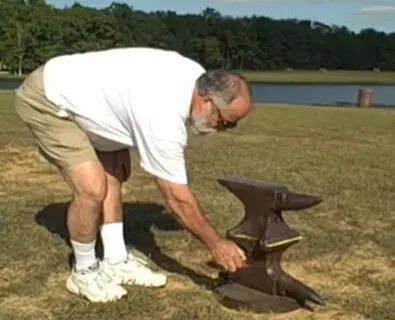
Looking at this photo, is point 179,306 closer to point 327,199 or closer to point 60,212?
point 60,212

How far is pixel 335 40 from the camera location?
349 ft

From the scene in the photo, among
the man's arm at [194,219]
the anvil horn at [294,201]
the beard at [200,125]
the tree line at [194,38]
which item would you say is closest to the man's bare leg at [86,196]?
the man's arm at [194,219]

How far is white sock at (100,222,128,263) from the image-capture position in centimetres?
571

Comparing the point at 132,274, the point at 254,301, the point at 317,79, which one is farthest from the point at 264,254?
the point at 317,79

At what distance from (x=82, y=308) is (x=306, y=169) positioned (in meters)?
5.98

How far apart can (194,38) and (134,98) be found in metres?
79.3

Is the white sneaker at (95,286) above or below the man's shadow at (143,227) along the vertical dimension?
above

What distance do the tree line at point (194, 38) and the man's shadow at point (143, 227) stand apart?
54.1 m

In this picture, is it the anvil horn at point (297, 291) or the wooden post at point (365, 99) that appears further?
the wooden post at point (365, 99)

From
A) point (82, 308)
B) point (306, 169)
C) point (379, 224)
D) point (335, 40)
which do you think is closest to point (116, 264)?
point (82, 308)

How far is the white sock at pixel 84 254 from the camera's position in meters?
5.36

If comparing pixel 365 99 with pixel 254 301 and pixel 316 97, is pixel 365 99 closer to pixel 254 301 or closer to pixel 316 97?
pixel 316 97

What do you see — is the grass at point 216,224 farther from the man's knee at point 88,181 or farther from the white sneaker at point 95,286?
the man's knee at point 88,181

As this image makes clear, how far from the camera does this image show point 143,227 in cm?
720
